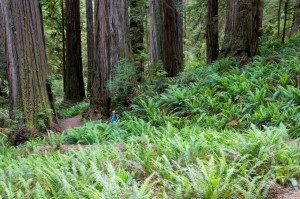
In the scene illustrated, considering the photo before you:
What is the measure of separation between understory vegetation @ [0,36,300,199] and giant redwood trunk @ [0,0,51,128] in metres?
0.89

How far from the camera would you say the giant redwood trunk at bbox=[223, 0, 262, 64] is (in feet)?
31.1

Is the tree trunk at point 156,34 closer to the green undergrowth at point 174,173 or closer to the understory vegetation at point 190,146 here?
the understory vegetation at point 190,146

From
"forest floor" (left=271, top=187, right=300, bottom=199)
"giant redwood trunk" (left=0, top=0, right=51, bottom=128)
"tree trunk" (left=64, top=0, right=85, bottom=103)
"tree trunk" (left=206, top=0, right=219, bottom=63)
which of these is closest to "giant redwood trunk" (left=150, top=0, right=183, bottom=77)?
"tree trunk" (left=206, top=0, right=219, bottom=63)

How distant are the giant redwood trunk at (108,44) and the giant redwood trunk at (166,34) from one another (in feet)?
9.44

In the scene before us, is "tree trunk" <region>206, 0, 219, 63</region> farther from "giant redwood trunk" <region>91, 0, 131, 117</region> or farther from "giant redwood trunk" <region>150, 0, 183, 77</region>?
"giant redwood trunk" <region>91, 0, 131, 117</region>

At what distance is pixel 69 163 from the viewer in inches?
171

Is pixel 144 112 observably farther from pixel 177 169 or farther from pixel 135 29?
pixel 135 29

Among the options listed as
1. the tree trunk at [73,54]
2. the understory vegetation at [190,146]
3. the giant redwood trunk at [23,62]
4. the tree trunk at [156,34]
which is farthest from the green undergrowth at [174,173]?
the tree trunk at [73,54]

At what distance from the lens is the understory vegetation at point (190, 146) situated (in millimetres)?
3191

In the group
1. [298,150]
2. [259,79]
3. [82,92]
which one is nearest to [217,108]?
[259,79]

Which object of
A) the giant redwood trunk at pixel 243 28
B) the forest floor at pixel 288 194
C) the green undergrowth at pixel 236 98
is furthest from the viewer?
the giant redwood trunk at pixel 243 28

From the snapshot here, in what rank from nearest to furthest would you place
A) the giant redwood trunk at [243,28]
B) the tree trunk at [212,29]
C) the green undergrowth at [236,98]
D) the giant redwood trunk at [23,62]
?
the green undergrowth at [236,98] → the giant redwood trunk at [23,62] → the giant redwood trunk at [243,28] → the tree trunk at [212,29]

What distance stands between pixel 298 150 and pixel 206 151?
119cm

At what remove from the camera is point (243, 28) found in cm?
947
